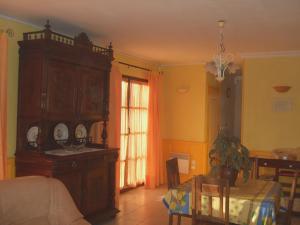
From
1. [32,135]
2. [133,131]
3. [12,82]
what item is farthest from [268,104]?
[12,82]

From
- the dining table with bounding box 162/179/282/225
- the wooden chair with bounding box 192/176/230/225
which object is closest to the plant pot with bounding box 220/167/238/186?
the dining table with bounding box 162/179/282/225

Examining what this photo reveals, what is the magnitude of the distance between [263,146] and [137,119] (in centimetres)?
229

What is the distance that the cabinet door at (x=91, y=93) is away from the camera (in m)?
4.23

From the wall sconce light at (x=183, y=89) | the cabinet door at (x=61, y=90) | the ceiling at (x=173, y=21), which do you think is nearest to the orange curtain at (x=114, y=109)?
the ceiling at (x=173, y=21)

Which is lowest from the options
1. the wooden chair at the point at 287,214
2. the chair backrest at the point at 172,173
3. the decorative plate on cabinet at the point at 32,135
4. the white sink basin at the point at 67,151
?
the wooden chair at the point at 287,214

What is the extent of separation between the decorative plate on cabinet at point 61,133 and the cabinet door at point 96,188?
49cm

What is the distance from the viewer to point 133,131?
20.6ft

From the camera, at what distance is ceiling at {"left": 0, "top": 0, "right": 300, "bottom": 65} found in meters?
3.20

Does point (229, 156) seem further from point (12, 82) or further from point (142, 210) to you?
point (12, 82)

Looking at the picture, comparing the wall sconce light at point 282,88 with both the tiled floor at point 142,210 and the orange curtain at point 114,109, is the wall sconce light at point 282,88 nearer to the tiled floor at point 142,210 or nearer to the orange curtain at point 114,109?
the tiled floor at point 142,210

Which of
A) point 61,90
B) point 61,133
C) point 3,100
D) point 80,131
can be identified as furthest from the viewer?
point 80,131

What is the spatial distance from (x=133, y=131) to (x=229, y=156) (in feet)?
10.4

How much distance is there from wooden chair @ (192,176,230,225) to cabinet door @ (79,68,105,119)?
185 cm

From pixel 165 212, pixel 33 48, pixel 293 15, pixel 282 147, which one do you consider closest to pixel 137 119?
pixel 165 212
